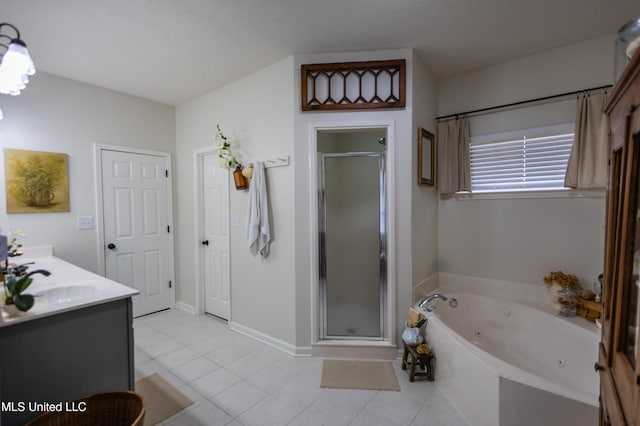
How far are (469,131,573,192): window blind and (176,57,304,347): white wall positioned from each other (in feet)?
5.85

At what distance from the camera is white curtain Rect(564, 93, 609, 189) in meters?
2.07

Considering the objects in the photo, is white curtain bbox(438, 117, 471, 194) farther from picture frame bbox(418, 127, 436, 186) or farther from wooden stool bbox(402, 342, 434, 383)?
wooden stool bbox(402, 342, 434, 383)

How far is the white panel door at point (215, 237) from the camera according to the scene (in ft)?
10.9

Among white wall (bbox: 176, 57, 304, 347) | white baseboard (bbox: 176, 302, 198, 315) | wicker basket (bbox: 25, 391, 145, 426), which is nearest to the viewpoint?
wicker basket (bbox: 25, 391, 145, 426)

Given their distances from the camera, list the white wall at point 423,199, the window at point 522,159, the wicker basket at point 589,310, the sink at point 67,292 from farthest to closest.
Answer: the white wall at point 423,199
the window at point 522,159
the wicker basket at point 589,310
the sink at point 67,292

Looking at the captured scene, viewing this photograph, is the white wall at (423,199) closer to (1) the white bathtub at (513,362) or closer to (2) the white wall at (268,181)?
(1) the white bathtub at (513,362)

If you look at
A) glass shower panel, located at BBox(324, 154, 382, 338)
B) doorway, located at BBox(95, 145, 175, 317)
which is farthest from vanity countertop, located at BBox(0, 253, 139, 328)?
glass shower panel, located at BBox(324, 154, 382, 338)

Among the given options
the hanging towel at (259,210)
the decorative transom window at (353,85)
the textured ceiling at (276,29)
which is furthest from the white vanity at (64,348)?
the decorative transom window at (353,85)

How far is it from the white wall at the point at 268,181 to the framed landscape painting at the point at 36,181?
135 centimetres

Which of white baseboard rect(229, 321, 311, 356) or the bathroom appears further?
white baseboard rect(229, 321, 311, 356)

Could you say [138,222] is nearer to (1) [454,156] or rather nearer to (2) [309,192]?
(2) [309,192]

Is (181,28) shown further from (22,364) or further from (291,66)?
(22,364)

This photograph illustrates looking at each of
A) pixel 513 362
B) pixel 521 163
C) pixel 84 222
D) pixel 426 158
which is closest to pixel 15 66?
pixel 84 222

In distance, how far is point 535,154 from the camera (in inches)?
96.1
